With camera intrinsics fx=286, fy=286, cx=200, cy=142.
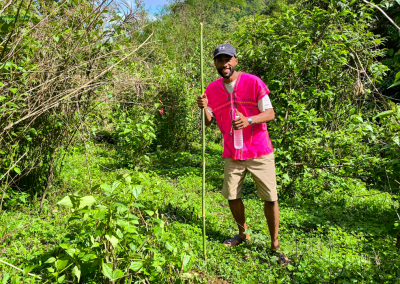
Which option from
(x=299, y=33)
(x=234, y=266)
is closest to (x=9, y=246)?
(x=234, y=266)

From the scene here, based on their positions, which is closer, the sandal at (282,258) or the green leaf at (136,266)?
the green leaf at (136,266)

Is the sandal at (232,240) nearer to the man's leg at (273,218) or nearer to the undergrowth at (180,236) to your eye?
the undergrowth at (180,236)

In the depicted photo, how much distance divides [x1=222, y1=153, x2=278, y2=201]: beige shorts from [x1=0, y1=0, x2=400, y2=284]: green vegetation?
440 mm

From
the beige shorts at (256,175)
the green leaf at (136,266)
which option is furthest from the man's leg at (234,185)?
the green leaf at (136,266)

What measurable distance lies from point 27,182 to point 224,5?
2649 centimetres

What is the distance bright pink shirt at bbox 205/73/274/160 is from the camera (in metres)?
2.89

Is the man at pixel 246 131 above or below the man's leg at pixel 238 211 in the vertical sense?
above

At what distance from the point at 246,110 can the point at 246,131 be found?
227mm

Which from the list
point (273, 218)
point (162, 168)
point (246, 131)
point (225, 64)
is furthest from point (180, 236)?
point (162, 168)

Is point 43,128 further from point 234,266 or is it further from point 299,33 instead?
point 299,33

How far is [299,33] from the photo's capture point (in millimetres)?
4156

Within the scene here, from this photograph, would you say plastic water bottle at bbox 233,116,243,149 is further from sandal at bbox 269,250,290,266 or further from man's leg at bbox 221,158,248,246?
sandal at bbox 269,250,290,266

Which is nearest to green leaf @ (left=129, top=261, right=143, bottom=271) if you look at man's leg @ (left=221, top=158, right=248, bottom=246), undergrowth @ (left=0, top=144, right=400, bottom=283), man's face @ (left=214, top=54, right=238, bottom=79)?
undergrowth @ (left=0, top=144, right=400, bottom=283)

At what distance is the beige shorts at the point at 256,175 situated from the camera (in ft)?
9.45
